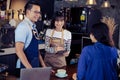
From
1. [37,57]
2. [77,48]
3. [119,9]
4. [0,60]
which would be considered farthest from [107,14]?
[37,57]

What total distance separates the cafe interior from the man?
60cm

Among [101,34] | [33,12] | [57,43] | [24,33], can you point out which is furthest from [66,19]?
[101,34]

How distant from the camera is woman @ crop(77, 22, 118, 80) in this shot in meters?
2.51

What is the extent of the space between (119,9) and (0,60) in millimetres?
4866

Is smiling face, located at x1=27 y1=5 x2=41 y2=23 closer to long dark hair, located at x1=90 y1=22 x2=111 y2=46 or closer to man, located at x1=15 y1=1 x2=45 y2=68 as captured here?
man, located at x1=15 y1=1 x2=45 y2=68

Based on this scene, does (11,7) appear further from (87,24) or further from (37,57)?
(37,57)

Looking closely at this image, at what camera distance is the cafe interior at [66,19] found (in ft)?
16.0

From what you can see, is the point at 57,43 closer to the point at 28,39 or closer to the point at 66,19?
the point at 28,39

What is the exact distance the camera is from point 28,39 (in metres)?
2.84

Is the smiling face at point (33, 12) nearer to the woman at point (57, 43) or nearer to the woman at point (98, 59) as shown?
the woman at point (98, 59)

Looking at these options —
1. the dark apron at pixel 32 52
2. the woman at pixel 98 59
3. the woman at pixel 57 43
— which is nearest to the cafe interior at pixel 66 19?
the woman at pixel 57 43

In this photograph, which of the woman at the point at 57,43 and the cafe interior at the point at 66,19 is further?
the cafe interior at the point at 66,19

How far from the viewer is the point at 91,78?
8.36 feet

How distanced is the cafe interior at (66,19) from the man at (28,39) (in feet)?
1.97
